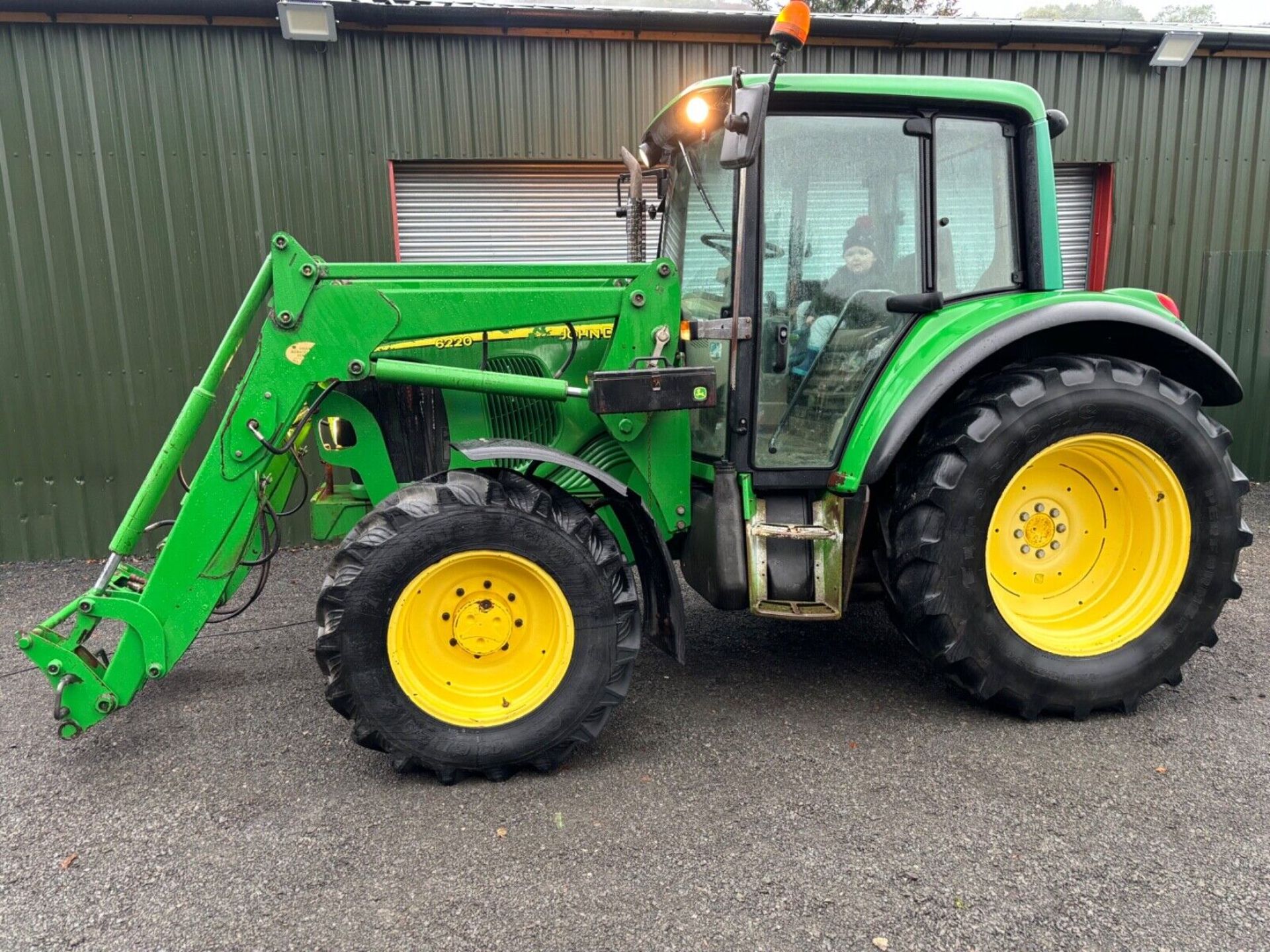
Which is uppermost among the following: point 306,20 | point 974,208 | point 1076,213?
point 306,20

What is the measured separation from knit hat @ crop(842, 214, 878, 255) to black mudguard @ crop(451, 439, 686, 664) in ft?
3.85

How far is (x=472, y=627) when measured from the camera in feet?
8.71

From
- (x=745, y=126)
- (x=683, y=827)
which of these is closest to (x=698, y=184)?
(x=745, y=126)

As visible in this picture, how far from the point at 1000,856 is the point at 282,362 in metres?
A: 2.55

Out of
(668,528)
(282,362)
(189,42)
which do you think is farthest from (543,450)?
(189,42)

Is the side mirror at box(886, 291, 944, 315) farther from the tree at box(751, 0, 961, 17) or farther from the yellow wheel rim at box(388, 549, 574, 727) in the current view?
the tree at box(751, 0, 961, 17)

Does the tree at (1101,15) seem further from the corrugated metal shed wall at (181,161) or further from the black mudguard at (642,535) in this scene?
the black mudguard at (642,535)

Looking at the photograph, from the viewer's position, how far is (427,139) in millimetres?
5426

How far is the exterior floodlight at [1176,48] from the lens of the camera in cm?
598

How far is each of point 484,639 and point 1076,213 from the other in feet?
19.8

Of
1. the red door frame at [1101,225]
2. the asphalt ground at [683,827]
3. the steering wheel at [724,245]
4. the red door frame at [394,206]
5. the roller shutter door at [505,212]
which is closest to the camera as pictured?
the asphalt ground at [683,827]

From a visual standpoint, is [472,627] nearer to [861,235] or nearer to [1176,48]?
[861,235]

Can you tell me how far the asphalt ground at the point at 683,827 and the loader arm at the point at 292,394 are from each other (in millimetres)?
449

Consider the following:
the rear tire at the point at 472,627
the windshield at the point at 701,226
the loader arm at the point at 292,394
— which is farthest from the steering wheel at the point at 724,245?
the rear tire at the point at 472,627
